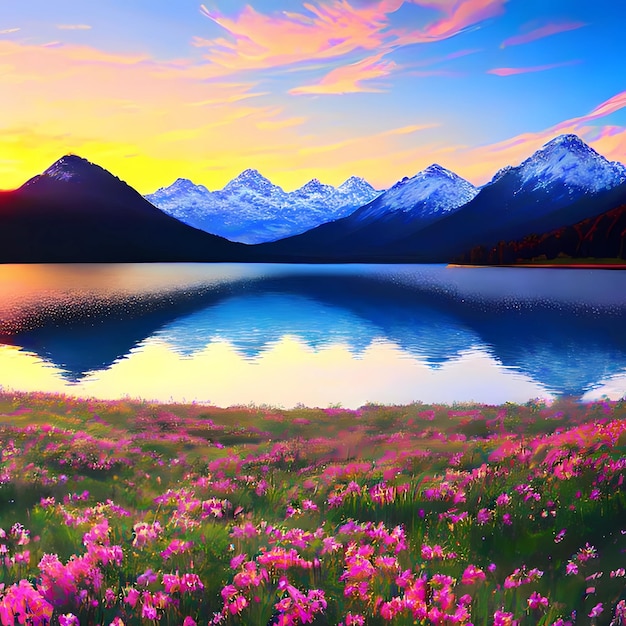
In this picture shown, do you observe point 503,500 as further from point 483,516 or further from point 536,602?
point 536,602

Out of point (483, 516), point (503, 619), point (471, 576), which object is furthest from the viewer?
point (483, 516)

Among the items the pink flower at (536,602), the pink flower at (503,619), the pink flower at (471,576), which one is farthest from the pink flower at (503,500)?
the pink flower at (503,619)

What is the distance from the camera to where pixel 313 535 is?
323 inches

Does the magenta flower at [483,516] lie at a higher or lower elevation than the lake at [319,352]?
higher

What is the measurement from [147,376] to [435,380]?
19.3 m

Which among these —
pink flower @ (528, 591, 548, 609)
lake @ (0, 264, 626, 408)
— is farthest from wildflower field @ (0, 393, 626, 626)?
lake @ (0, 264, 626, 408)

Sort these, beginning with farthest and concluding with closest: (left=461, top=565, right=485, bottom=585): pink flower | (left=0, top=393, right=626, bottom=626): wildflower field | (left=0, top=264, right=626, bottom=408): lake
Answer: (left=0, top=264, right=626, bottom=408): lake, (left=461, top=565, right=485, bottom=585): pink flower, (left=0, top=393, right=626, bottom=626): wildflower field

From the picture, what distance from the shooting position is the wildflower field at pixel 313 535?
21.0 feet

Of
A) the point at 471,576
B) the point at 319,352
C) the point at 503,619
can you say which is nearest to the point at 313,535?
the point at 471,576

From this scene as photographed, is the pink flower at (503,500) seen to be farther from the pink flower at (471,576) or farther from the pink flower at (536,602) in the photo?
the pink flower at (536,602)

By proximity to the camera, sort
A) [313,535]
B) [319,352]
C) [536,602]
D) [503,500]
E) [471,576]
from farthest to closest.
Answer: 1. [319,352]
2. [503,500]
3. [313,535]
4. [471,576]
5. [536,602]

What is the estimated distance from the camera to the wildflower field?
6395 mm

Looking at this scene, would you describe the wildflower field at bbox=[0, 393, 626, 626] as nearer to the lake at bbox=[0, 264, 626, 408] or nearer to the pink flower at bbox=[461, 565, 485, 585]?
the pink flower at bbox=[461, 565, 485, 585]

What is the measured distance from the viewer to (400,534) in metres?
8.36
